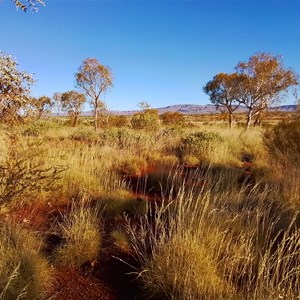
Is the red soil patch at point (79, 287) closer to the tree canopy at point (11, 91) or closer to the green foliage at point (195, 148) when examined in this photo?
the tree canopy at point (11, 91)

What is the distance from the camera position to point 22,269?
9.60 ft

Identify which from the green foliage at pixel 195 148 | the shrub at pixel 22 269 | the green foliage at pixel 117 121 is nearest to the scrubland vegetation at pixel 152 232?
the shrub at pixel 22 269

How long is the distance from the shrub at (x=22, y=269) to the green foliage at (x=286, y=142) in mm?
5238

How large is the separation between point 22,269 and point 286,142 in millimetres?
6479

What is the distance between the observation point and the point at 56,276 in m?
3.23

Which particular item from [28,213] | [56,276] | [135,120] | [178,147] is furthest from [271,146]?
[135,120]

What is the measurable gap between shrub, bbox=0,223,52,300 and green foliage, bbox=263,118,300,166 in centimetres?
524

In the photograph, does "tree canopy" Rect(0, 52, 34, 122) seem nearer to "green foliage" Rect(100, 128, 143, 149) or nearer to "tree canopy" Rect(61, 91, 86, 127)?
"green foliage" Rect(100, 128, 143, 149)

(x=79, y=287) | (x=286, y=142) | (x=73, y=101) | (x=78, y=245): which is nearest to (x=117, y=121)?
(x=73, y=101)

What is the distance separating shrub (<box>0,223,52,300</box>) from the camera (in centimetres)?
268

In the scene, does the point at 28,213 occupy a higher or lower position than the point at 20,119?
lower

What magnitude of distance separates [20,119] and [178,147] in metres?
7.85

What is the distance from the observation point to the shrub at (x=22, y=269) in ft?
8.78

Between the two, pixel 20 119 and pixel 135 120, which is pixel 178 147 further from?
pixel 135 120
